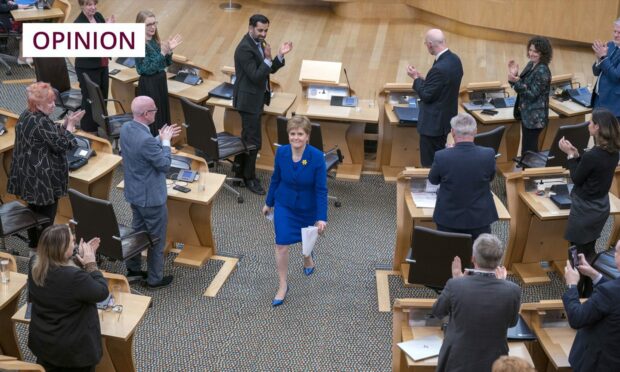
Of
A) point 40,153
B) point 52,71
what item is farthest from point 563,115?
point 52,71

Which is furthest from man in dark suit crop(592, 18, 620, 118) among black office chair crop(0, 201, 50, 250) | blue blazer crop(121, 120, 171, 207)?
black office chair crop(0, 201, 50, 250)

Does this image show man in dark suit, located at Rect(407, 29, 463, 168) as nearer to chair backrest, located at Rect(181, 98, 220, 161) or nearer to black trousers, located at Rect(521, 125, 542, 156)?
black trousers, located at Rect(521, 125, 542, 156)

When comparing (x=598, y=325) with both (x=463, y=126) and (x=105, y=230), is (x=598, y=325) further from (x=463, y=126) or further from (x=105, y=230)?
(x=105, y=230)

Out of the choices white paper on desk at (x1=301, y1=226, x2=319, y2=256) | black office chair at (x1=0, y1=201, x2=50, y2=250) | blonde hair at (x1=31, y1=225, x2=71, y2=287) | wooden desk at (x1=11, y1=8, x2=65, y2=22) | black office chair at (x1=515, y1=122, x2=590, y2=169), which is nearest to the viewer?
blonde hair at (x1=31, y1=225, x2=71, y2=287)

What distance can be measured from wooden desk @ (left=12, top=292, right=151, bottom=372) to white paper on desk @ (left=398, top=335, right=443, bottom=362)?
59.9 inches

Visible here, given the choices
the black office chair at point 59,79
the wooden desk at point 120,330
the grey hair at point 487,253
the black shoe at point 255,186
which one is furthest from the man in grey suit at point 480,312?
the black office chair at point 59,79

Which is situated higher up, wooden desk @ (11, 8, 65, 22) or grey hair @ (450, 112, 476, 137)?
grey hair @ (450, 112, 476, 137)

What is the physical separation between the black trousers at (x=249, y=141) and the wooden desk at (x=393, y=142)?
131 centimetres

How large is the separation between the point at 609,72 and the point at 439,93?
5.60 feet

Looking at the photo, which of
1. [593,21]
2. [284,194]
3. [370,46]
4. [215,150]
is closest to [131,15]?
[370,46]

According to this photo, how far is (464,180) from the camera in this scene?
18.3 ft

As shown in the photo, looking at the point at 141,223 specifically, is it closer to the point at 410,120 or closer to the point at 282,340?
the point at 282,340

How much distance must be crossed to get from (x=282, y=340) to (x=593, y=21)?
7390 mm

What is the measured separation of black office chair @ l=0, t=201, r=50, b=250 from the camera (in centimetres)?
620
